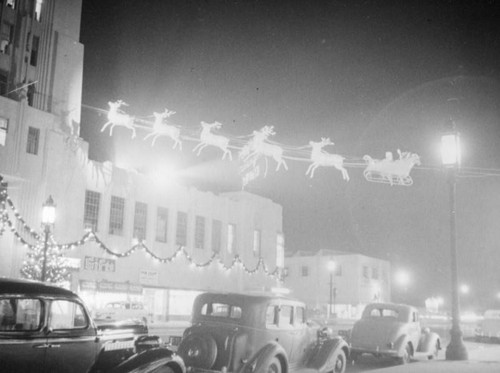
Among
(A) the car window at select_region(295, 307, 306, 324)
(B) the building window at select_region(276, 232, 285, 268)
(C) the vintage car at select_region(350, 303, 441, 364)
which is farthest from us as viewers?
(B) the building window at select_region(276, 232, 285, 268)

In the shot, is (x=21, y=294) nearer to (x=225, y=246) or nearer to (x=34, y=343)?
(x=34, y=343)

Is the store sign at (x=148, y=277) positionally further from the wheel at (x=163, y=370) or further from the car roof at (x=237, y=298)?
the wheel at (x=163, y=370)

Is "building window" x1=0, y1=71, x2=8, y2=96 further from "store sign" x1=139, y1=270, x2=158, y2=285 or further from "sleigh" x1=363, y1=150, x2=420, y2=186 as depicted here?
"sleigh" x1=363, y1=150, x2=420, y2=186

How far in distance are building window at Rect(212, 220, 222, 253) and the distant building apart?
23.3m

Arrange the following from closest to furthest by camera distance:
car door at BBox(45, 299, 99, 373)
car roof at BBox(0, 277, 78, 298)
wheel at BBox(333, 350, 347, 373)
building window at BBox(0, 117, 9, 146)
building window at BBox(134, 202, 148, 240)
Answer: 1. car roof at BBox(0, 277, 78, 298)
2. car door at BBox(45, 299, 99, 373)
3. wheel at BBox(333, 350, 347, 373)
4. building window at BBox(0, 117, 9, 146)
5. building window at BBox(134, 202, 148, 240)

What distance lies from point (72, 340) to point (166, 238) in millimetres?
31828

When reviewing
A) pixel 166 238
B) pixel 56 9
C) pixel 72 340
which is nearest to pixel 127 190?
pixel 166 238

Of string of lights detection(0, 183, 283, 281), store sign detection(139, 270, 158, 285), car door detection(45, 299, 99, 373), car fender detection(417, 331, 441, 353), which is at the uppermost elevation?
string of lights detection(0, 183, 283, 281)

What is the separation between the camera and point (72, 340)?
23.6 ft

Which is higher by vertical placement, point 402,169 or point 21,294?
point 402,169

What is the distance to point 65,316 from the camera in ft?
24.0

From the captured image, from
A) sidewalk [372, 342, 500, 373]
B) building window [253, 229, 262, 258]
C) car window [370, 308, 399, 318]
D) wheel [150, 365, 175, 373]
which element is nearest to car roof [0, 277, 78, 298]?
wheel [150, 365, 175, 373]

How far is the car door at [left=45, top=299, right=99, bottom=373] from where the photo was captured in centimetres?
690

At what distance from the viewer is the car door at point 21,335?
6.32 meters
